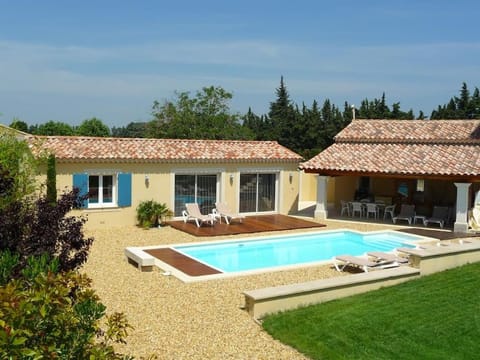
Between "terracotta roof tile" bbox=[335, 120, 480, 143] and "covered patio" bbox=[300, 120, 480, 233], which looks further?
"terracotta roof tile" bbox=[335, 120, 480, 143]

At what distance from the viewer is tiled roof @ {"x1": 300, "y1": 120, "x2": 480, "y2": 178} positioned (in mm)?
26609

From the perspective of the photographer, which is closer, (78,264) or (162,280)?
(78,264)

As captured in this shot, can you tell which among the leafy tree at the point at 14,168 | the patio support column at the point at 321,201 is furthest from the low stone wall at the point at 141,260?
the patio support column at the point at 321,201

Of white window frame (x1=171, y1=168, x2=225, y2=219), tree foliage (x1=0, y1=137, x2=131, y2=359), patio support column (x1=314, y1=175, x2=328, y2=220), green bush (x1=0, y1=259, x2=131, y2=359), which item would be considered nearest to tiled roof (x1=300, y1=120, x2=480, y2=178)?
patio support column (x1=314, y1=175, x2=328, y2=220)

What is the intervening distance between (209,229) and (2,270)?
19082mm

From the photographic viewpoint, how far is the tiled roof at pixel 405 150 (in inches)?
1048

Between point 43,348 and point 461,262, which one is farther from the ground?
point 43,348

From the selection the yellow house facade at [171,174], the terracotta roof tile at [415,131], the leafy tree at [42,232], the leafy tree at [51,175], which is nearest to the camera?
the leafy tree at [42,232]

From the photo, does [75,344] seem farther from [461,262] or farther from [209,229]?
[209,229]

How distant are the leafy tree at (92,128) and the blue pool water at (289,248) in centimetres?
6731

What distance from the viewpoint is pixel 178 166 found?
27.0 meters

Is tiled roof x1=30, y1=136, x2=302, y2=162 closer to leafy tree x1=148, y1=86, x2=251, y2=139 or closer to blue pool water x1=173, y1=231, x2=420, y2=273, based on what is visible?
blue pool water x1=173, y1=231, x2=420, y2=273

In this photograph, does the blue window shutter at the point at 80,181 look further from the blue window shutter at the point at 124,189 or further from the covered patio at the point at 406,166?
the covered patio at the point at 406,166

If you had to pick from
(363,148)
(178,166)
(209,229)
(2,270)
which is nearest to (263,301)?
(2,270)
